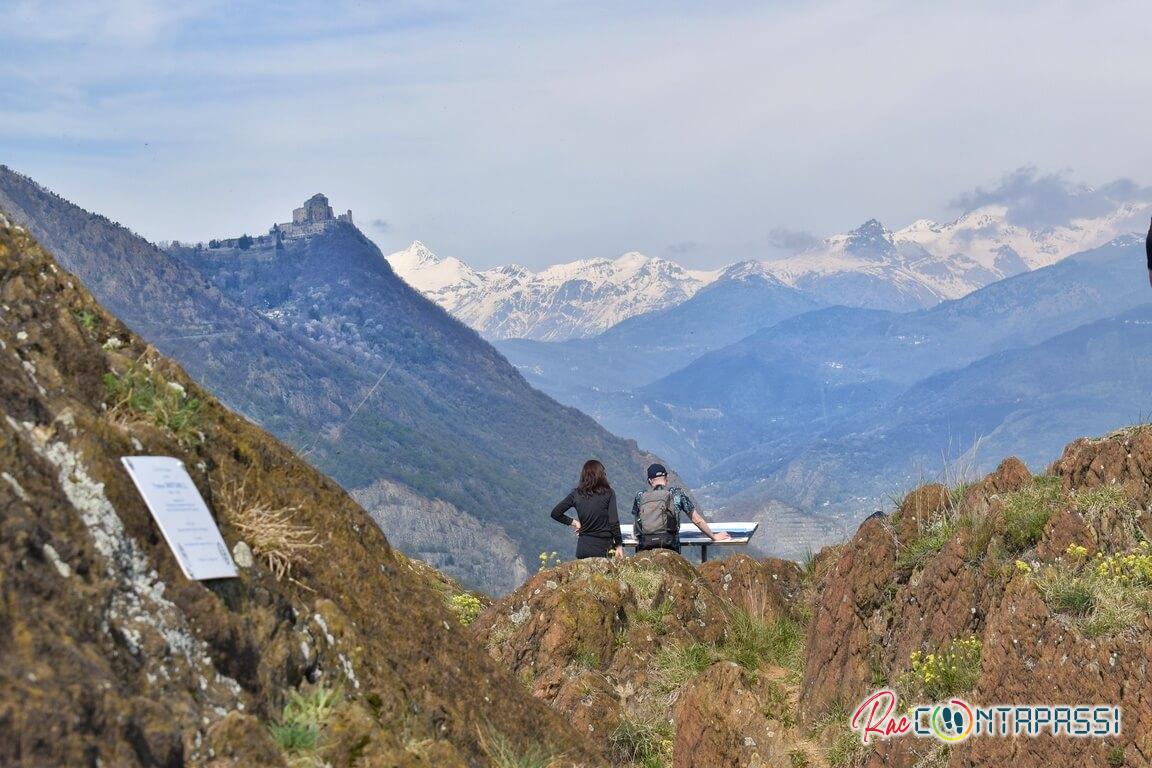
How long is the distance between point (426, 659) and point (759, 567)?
940 cm

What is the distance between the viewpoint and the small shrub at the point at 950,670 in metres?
9.14

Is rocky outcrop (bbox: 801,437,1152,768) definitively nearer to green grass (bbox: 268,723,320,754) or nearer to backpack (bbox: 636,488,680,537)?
backpack (bbox: 636,488,680,537)

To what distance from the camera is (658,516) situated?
15.8 metres

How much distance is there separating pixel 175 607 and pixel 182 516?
485 mm

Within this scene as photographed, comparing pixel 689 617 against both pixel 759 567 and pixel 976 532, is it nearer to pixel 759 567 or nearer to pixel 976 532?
pixel 759 567

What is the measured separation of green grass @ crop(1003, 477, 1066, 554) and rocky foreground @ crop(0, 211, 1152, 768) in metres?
0.03

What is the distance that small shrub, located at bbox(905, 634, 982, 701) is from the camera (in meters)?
9.14

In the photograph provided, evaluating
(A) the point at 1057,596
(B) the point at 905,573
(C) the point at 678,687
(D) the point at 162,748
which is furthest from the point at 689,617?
(D) the point at 162,748

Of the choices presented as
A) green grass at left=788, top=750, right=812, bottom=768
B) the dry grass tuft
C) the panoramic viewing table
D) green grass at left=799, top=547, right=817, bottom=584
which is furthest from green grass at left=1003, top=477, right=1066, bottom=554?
the panoramic viewing table

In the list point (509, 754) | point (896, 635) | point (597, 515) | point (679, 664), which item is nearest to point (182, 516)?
point (509, 754)

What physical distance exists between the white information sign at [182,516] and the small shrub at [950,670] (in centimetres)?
573

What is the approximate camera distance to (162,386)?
6.38 m

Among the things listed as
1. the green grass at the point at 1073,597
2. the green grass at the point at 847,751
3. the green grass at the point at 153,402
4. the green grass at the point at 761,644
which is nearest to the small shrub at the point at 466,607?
the green grass at the point at 761,644

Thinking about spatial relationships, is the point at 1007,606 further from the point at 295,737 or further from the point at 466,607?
the point at 466,607
